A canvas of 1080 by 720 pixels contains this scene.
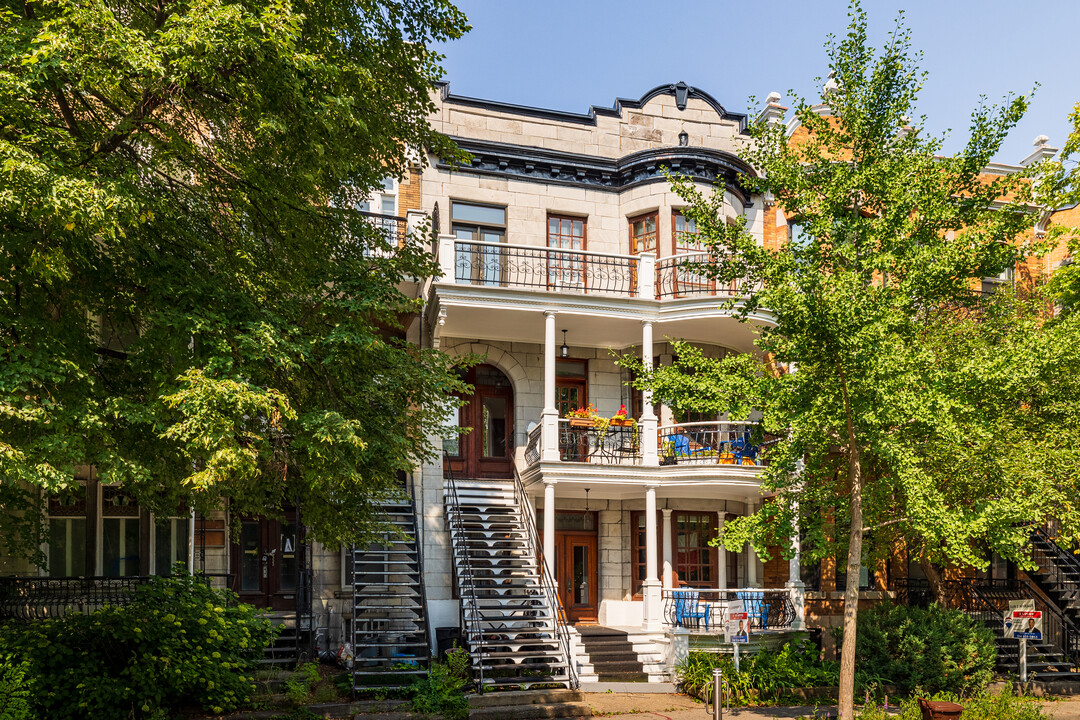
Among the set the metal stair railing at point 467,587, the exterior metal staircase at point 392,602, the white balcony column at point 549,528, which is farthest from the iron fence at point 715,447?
the exterior metal staircase at point 392,602

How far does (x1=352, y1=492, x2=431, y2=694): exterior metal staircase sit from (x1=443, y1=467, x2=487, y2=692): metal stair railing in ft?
2.53

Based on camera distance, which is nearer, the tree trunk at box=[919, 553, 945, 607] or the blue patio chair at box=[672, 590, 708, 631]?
the blue patio chair at box=[672, 590, 708, 631]

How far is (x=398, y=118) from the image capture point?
1325 cm

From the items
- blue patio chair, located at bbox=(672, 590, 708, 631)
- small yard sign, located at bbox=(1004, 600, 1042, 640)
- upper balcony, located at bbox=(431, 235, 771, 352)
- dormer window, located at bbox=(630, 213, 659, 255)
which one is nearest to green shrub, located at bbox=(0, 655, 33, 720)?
upper balcony, located at bbox=(431, 235, 771, 352)

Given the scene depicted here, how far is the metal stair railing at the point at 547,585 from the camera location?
585 inches

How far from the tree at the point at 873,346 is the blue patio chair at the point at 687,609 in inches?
152

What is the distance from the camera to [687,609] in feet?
57.0

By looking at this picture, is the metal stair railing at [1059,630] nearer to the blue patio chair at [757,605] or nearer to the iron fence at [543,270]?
the blue patio chair at [757,605]

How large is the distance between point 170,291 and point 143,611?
5.59 meters

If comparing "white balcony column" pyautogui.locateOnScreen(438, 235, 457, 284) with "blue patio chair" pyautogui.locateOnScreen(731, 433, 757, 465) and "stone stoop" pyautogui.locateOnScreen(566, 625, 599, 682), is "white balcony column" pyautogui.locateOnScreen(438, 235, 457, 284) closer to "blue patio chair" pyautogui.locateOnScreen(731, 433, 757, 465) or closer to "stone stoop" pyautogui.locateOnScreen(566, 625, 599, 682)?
"blue patio chair" pyautogui.locateOnScreen(731, 433, 757, 465)

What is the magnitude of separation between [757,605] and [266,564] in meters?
10.2

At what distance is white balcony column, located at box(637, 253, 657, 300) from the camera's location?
18594mm

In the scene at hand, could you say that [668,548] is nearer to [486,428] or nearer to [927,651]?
[486,428]

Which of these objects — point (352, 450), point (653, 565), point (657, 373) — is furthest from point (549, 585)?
point (352, 450)
